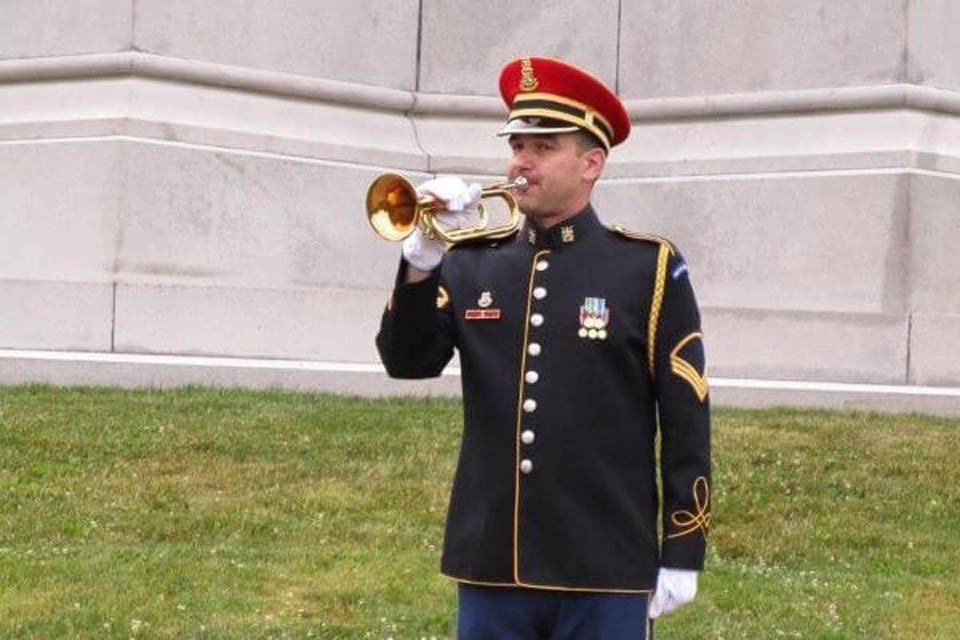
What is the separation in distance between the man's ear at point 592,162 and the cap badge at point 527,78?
0.60 ft

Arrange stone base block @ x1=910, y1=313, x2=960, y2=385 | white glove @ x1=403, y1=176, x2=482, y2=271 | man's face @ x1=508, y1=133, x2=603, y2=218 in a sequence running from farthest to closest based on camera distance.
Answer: stone base block @ x1=910, y1=313, x2=960, y2=385, man's face @ x1=508, y1=133, x2=603, y2=218, white glove @ x1=403, y1=176, x2=482, y2=271

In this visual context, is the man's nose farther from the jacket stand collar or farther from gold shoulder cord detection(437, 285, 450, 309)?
gold shoulder cord detection(437, 285, 450, 309)

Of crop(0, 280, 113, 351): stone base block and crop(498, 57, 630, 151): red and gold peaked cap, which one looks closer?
crop(498, 57, 630, 151): red and gold peaked cap

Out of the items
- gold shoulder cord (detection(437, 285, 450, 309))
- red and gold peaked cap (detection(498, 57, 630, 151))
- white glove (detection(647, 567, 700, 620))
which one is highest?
red and gold peaked cap (detection(498, 57, 630, 151))

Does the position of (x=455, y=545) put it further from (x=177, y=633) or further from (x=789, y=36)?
(x=789, y=36)

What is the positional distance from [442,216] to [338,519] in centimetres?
421

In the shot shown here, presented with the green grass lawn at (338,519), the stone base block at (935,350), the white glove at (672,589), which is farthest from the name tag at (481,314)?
the stone base block at (935,350)

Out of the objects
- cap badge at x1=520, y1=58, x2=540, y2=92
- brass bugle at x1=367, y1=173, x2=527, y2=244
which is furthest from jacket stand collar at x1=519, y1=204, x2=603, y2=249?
cap badge at x1=520, y1=58, x2=540, y2=92

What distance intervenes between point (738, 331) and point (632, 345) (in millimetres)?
8081

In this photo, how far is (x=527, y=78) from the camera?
4051 mm

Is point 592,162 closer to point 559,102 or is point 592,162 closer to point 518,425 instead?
point 559,102

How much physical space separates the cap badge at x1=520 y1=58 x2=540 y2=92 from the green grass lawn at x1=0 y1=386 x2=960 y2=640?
292 cm

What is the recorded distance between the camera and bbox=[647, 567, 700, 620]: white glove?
389 cm

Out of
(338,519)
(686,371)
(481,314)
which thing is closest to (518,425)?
(481,314)
